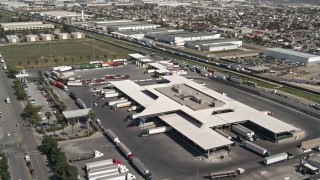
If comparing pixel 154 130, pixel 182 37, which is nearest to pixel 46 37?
pixel 182 37

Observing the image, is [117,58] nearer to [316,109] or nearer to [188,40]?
[188,40]

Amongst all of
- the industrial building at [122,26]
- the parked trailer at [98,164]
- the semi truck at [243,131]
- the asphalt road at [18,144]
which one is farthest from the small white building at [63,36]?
the parked trailer at [98,164]

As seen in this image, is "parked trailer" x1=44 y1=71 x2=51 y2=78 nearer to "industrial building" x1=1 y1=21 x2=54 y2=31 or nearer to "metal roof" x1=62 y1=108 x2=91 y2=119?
"metal roof" x1=62 y1=108 x2=91 y2=119

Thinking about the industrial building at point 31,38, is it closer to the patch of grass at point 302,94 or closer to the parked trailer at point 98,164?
the patch of grass at point 302,94

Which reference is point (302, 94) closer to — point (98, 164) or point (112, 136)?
point (112, 136)

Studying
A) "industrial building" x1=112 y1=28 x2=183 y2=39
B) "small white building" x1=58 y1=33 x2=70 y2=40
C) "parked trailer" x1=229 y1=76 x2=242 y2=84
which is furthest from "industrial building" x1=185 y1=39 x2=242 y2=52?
"small white building" x1=58 y1=33 x2=70 y2=40
